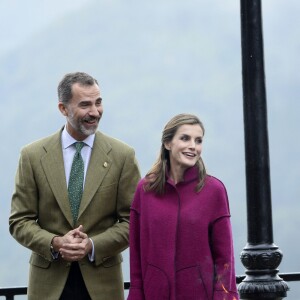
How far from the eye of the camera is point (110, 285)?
16.3 feet

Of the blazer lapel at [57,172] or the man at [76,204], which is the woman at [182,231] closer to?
the man at [76,204]

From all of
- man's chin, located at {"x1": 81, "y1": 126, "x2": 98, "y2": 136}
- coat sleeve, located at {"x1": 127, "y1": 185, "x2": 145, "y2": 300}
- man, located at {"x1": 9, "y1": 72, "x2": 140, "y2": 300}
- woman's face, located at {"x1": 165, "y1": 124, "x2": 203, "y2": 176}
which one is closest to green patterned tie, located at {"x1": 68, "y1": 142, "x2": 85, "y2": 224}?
man, located at {"x1": 9, "y1": 72, "x2": 140, "y2": 300}

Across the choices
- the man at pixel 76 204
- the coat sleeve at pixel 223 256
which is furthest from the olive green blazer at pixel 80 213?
the coat sleeve at pixel 223 256

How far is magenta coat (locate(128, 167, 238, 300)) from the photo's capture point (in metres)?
4.50

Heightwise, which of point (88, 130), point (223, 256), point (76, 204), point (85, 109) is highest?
point (85, 109)

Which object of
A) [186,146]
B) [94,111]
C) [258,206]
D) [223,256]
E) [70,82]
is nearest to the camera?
[223,256]

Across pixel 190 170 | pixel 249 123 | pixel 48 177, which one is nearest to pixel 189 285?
pixel 190 170

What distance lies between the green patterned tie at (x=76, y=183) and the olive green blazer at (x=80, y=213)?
3 centimetres

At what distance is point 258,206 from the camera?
5.86m

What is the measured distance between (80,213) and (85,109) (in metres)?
0.51

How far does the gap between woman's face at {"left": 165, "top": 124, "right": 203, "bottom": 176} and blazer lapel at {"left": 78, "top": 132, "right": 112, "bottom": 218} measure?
0.47 metres

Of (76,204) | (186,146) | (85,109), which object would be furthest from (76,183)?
(186,146)

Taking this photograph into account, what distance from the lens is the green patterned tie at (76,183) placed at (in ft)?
16.3

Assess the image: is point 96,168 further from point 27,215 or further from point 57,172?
point 27,215
